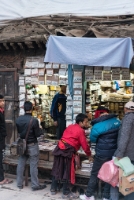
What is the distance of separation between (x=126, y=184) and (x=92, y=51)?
2.68 meters

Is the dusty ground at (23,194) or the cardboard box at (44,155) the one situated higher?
the cardboard box at (44,155)

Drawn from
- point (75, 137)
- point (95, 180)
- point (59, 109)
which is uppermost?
point (59, 109)

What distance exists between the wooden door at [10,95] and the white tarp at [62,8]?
1600 mm

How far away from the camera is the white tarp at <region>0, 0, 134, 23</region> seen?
8086 millimetres

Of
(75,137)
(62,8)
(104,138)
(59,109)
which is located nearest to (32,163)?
(75,137)

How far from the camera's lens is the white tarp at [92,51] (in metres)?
6.19

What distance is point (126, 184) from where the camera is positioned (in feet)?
19.9

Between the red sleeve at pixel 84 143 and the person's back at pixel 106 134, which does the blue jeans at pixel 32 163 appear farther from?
the person's back at pixel 106 134

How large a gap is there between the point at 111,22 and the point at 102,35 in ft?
3.38

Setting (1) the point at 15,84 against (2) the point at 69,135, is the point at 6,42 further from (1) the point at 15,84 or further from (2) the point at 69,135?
(2) the point at 69,135

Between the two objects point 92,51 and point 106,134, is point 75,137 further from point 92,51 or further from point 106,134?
point 92,51

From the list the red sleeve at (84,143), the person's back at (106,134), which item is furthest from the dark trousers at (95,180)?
the red sleeve at (84,143)

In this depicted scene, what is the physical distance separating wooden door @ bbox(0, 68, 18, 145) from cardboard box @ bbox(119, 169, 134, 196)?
4200 mm

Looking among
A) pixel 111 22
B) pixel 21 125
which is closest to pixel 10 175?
pixel 21 125
